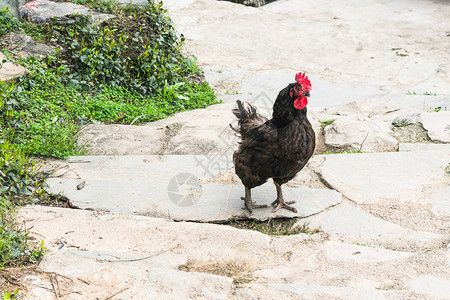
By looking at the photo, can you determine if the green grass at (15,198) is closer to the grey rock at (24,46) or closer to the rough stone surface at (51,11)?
the grey rock at (24,46)

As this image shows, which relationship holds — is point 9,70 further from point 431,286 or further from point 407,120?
point 431,286

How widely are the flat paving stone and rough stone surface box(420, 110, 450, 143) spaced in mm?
1799

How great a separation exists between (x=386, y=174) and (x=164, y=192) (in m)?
2.08

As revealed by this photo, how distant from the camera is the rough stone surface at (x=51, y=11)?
7.14 m

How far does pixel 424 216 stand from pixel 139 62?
4.46 meters

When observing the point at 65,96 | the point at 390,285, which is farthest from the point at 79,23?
the point at 390,285

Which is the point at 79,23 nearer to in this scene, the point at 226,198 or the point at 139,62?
the point at 139,62

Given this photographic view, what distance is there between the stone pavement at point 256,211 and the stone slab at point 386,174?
17mm

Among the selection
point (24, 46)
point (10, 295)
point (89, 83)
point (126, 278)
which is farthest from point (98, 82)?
point (10, 295)

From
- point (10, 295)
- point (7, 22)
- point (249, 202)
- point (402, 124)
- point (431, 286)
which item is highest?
point (7, 22)

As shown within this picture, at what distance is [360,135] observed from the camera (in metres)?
5.50

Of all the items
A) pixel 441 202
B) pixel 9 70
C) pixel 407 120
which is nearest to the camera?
pixel 441 202

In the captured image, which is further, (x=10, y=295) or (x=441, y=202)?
(x=441, y=202)

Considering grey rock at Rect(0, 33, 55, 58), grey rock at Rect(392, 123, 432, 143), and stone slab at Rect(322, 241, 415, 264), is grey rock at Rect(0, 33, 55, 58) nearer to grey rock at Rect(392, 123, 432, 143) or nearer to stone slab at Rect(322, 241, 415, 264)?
grey rock at Rect(392, 123, 432, 143)
